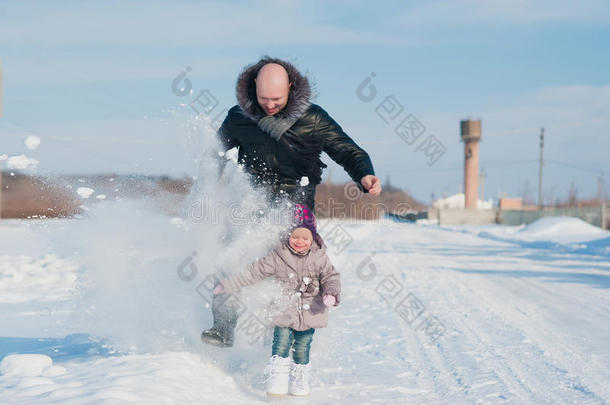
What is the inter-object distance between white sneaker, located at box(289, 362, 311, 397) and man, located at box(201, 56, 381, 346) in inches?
17.2

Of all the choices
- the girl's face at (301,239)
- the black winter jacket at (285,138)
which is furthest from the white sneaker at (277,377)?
the black winter jacket at (285,138)

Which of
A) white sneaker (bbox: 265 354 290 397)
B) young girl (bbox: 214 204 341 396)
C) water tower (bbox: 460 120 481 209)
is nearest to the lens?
white sneaker (bbox: 265 354 290 397)

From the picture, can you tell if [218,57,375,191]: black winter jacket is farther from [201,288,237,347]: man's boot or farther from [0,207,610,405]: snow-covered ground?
[201,288,237,347]: man's boot

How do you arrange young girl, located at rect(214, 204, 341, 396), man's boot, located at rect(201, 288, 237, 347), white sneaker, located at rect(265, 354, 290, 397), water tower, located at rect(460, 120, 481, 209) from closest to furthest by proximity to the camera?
white sneaker, located at rect(265, 354, 290, 397) < young girl, located at rect(214, 204, 341, 396) < man's boot, located at rect(201, 288, 237, 347) < water tower, located at rect(460, 120, 481, 209)

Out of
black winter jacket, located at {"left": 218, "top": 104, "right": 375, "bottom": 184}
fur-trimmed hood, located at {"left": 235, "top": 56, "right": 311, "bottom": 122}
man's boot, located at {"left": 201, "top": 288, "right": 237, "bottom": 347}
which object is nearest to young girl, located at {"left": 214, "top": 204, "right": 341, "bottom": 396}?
man's boot, located at {"left": 201, "top": 288, "right": 237, "bottom": 347}

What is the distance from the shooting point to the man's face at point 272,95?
358cm

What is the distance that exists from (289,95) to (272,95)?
0.42ft

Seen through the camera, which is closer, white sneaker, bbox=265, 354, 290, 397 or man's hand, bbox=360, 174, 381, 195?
white sneaker, bbox=265, 354, 290, 397

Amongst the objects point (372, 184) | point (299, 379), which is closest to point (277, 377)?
point (299, 379)

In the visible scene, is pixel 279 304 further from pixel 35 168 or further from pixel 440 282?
pixel 440 282

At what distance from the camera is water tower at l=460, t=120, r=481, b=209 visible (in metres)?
64.3

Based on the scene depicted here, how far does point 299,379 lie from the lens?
3473 mm

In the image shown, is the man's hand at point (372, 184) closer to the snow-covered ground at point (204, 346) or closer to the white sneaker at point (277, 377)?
the snow-covered ground at point (204, 346)

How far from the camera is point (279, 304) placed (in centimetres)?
358
